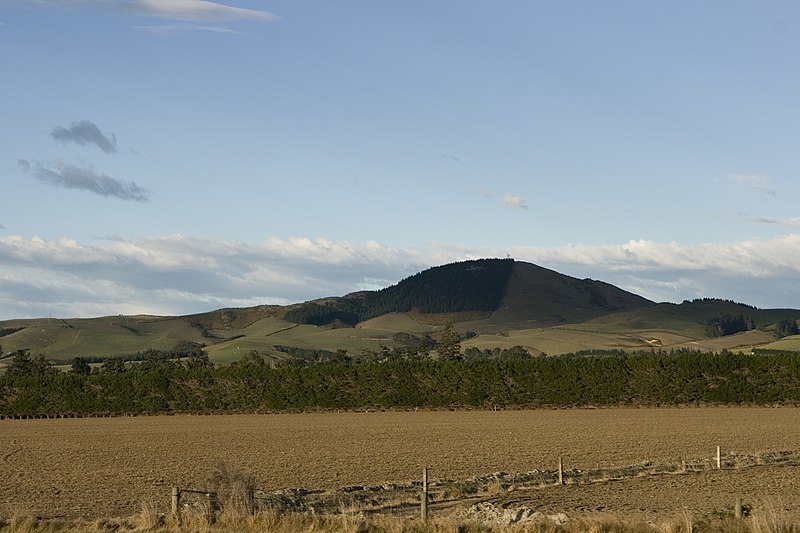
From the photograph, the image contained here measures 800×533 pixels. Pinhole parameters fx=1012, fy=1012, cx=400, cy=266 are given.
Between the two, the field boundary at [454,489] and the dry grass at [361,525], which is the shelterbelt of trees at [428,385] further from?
the dry grass at [361,525]

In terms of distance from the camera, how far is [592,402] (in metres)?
71.6

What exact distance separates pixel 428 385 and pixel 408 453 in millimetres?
34635

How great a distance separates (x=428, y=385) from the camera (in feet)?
244

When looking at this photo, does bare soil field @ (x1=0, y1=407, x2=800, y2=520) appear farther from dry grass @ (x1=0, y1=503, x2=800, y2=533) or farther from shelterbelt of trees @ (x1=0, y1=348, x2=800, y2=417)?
dry grass @ (x1=0, y1=503, x2=800, y2=533)

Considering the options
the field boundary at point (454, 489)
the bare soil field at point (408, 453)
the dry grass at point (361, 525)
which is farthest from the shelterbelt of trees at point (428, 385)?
the dry grass at point (361, 525)

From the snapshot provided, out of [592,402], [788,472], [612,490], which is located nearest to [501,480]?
[612,490]

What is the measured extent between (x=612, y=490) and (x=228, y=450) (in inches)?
828

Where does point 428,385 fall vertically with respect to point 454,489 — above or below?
above

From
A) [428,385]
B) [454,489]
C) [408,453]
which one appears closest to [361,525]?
[454,489]

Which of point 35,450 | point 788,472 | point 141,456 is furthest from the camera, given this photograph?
point 35,450

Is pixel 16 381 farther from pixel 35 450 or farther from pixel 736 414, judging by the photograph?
pixel 736 414

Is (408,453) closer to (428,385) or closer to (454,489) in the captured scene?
(454,489)

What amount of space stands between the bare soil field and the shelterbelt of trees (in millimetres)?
2298

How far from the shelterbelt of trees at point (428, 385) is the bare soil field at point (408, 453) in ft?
7.54
